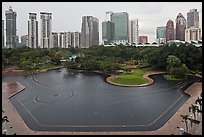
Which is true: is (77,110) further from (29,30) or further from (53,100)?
(29,30)

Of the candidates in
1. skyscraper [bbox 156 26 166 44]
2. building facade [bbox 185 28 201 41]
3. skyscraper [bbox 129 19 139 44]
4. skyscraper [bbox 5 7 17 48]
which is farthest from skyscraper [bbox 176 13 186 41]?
skyscraper [bbox 5 7 17 48]

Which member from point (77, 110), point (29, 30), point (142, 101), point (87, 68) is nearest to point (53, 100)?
point (77, 110)

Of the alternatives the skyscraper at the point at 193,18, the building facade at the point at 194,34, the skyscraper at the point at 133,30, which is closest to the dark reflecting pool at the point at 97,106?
the building facade at the point at 194,34

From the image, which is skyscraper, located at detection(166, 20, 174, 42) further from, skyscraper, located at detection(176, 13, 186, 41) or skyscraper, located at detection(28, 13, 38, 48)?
skyscraper, located at detection(28, 13, 38, 48)

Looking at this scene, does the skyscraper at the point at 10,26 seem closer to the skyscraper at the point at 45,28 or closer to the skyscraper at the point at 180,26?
the skyscraper at the point at 45,28

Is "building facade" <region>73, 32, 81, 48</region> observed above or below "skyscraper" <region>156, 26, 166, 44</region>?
below
